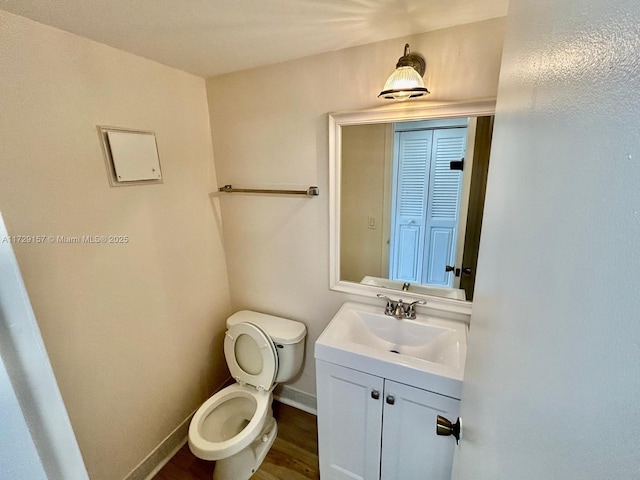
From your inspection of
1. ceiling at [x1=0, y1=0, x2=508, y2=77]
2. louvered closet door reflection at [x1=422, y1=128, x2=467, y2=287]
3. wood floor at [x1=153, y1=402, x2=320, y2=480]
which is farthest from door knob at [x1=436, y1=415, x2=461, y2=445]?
ceiling at [x1=0, y1=0, x2=508, y2=77]

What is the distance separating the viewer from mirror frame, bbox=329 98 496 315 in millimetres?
1150

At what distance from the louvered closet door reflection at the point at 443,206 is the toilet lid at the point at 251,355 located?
0.97m

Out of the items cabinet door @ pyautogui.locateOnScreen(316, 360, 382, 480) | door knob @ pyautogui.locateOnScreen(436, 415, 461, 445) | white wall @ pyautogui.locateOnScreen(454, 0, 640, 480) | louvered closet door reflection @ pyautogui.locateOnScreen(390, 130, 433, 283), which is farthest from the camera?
louvered closet door reflection @ pyautogui.locateOnScreen(390, 130, 433, 283)

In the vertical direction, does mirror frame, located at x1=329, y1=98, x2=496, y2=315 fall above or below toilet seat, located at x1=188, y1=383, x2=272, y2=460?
above

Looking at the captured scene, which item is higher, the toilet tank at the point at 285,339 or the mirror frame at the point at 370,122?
the mirror frame at the point at 370,122

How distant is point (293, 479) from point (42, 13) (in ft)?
7.54

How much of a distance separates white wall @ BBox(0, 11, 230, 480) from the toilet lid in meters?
0.28

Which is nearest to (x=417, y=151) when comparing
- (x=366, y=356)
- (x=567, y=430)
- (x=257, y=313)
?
(x=366, y=356)

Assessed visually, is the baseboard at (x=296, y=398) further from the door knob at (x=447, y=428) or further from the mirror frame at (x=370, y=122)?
the door knob at (x=447, y=428)

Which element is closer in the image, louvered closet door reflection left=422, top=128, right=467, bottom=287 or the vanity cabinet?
the vanity cabinet

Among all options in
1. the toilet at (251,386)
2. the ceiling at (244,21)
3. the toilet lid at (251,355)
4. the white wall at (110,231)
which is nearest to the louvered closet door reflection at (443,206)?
the ceiling at (244,21)

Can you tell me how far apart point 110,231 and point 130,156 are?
364mm

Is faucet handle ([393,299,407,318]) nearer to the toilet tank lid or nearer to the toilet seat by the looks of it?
the toilet tank lid

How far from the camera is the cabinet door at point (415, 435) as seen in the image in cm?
107
